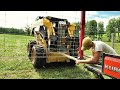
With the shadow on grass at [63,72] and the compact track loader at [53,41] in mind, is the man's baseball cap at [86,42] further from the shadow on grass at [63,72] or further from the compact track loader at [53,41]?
the compact track loader at [53,41]

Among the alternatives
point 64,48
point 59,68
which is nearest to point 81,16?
point 64,48

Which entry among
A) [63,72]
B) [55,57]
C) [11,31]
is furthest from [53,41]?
[11,31]

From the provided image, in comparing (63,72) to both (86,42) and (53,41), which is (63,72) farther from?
(86,42)

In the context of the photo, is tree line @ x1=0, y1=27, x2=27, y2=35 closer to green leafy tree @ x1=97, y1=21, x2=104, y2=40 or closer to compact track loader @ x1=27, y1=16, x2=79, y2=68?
compact track loader @ x1=27, y1=16, x2=79, y2=68

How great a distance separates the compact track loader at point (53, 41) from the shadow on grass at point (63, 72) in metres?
0.19

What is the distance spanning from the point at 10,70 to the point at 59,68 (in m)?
1.50

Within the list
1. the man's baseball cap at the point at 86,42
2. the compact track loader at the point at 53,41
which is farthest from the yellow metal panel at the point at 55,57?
the man's baseball cap at the point at 86,42

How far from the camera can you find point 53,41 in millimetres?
7023

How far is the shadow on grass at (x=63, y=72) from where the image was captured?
6.19 m

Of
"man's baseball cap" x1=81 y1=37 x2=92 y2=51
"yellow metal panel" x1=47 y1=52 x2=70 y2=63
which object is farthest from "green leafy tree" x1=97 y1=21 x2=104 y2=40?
"man's baseball cap" x1=81 y1=37 x2=92 y2=51

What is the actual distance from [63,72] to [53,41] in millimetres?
1025

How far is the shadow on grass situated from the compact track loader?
187mm

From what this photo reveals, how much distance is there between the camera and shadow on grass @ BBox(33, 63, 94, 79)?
619 centimetres

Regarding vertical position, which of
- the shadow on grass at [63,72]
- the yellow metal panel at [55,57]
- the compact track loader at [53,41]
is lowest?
the shadow on grass at [63,72]
